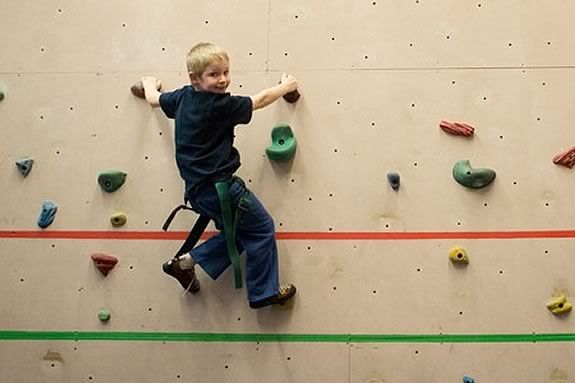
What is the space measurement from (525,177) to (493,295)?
0.41m

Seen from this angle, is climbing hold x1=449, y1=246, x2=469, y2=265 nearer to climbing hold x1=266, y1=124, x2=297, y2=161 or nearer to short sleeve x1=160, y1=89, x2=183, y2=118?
climbing hold x1=266, y1=124, x2=297, y2=161

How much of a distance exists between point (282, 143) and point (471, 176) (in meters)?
0.64

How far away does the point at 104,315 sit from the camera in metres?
1.97

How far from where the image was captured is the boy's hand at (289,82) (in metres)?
1.93

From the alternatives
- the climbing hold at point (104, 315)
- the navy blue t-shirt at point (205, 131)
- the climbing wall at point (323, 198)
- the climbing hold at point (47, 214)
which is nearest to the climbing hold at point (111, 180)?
the climbing wall at point (323, 198)

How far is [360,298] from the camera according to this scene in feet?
6.36

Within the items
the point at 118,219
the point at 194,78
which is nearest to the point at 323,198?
the point at 194,78

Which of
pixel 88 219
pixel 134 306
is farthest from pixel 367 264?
pixel 88 219

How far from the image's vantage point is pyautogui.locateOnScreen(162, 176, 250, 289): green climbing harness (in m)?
1.78

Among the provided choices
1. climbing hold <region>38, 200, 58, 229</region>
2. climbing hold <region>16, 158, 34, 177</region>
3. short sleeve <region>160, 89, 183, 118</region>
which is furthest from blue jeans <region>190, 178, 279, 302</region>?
climbing hold <region>16, 158, 34, 177</region>

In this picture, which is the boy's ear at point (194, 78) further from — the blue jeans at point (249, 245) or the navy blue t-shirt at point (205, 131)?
the blue jeans at point (249, 245)

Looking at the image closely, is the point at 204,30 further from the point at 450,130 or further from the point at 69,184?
the point at 450,130

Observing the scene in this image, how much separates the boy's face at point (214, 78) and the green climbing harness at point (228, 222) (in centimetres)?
29

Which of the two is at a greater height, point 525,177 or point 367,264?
point 525,177
